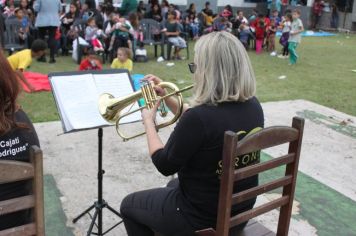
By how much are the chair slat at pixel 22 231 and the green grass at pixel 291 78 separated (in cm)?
394

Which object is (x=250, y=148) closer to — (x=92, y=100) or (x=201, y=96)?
(x=201, y=96)

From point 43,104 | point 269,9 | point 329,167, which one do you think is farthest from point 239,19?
point 329,167

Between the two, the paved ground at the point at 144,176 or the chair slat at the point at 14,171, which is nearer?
the chair slat at the point at 14,171

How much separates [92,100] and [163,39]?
8.71 metres

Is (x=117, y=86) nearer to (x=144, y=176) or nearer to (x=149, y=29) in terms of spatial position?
(x=144, y=176)

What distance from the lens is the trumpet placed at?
247 cm

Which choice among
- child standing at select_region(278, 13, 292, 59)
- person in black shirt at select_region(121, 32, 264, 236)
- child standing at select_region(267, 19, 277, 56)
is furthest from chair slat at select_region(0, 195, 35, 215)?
child standing at select_region(267, 19, 277, 56)

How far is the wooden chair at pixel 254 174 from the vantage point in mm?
1934

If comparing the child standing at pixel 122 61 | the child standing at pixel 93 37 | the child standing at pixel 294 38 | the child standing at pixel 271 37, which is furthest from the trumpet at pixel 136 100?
the child standing at pixel 271 37

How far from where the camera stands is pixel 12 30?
32.3 ft

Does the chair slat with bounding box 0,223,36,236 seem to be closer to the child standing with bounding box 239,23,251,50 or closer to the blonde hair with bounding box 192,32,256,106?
the blonde hair with bounding box 192,32,256,106

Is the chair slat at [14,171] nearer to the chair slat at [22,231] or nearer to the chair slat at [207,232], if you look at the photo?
the chair slat at [22,231]

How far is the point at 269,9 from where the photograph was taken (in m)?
20.7

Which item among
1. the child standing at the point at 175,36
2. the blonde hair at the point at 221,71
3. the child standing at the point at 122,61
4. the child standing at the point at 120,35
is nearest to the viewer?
the blonde hair at the point at 221,71
